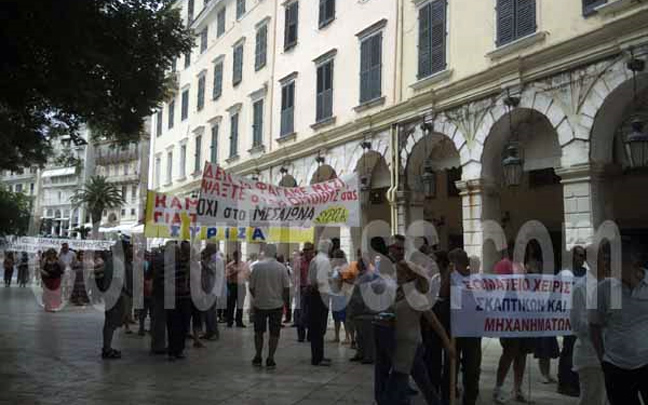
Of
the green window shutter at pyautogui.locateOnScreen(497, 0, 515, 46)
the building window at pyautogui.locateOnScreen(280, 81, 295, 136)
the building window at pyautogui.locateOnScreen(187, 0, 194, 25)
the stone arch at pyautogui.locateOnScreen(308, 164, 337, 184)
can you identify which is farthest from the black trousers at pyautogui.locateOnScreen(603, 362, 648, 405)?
the building window at pyautogui.locateOnScreen(187, 0, 194, 25)

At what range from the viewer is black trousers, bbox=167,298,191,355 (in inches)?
403

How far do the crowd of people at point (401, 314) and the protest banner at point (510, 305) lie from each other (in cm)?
17

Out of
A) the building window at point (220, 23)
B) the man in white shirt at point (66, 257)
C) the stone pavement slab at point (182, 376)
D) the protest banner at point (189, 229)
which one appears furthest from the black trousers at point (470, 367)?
the building window at point (220, 23)

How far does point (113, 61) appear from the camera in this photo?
9969 millimetres

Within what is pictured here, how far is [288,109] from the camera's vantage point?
23328 mm

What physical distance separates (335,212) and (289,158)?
35.1 feet

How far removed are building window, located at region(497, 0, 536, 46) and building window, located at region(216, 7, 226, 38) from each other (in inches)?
771

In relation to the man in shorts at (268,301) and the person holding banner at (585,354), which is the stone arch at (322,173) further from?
the person holding banner at (585,354)

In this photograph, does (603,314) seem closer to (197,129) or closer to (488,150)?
(488,150)

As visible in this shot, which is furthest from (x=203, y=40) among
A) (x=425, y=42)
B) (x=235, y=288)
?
(x=235, y=288)

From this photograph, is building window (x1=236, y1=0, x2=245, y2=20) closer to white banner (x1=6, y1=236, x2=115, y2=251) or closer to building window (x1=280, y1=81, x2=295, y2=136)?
building window (x1=280, y1=81, x2=295, y2=136)

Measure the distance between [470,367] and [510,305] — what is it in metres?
0.89

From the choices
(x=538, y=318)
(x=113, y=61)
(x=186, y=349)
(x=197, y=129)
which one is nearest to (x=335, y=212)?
(x=186, y=349)

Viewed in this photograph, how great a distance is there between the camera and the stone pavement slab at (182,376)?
7.46m
